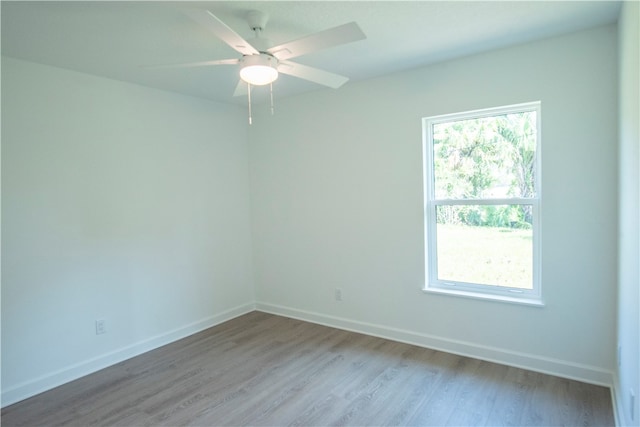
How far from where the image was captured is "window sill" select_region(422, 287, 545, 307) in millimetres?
2794

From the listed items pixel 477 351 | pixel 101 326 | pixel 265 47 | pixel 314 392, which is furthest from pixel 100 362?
pixel 477 351

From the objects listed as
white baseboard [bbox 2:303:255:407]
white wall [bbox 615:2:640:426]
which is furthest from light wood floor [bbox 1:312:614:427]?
white wall [bbox 615:2:640:426]

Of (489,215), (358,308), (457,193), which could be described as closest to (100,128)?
(358,308)

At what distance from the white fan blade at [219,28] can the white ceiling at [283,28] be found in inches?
11.7

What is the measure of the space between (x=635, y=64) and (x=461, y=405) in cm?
214

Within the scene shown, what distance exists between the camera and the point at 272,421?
2.30 m

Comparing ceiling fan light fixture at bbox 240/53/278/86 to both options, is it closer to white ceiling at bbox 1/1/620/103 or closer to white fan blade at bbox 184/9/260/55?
white fan blade at bbox 184/9/260/55

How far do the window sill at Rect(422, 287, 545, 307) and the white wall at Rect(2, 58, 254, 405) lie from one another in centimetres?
233

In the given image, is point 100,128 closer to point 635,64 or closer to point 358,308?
point 358,308

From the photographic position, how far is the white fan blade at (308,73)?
7.15 ft

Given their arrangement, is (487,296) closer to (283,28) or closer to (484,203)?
(484,203)

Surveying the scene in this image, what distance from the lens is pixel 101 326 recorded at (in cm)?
312

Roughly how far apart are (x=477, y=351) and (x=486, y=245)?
88cm

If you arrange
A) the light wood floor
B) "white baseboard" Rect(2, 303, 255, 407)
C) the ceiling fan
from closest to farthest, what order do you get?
the ceiling fan
the light wood floor
"white baseboard" Rect(2, 303, 255, 407)
